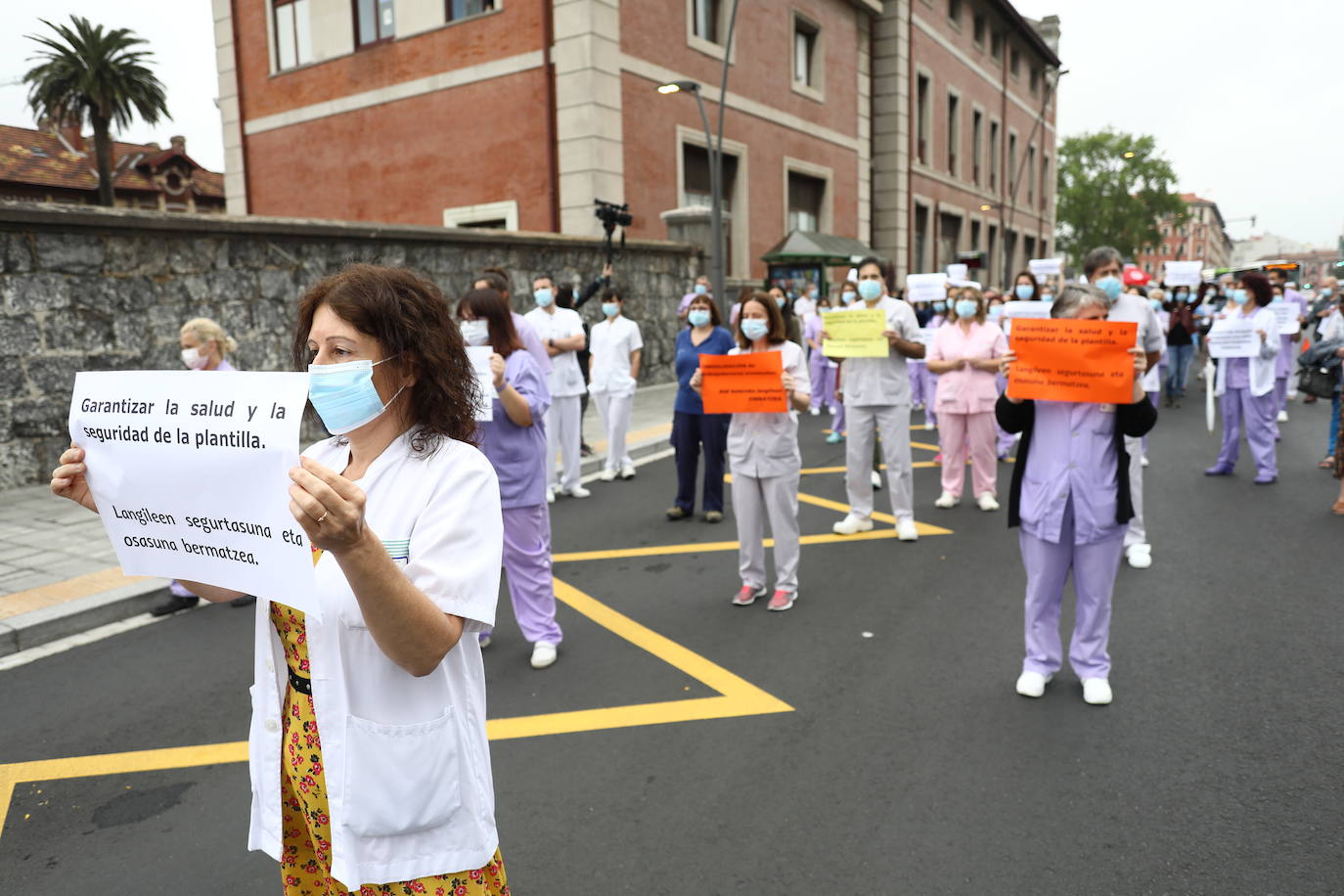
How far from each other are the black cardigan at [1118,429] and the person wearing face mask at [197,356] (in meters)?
4.42

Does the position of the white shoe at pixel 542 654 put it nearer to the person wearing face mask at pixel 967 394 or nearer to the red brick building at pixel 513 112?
the person wearing face mask at pixel 967 394

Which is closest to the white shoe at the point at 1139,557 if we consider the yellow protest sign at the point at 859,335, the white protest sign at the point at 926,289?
the yellow protest sign at the point at 859,335

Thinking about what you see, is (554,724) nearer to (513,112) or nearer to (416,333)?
(416,333)

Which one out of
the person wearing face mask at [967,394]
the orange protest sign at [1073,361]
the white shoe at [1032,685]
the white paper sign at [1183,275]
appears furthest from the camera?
the white paper sign at [1183,275]

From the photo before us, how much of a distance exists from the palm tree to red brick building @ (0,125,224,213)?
4.66 ft

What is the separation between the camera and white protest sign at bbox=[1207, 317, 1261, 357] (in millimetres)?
8922

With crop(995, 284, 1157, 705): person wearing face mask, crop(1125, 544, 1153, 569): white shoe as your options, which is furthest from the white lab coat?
crop(1125, 544, 1153, 569): white shoe

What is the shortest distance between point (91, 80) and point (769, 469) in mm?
43448

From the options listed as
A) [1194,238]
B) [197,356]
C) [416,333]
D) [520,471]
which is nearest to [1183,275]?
[520,471]

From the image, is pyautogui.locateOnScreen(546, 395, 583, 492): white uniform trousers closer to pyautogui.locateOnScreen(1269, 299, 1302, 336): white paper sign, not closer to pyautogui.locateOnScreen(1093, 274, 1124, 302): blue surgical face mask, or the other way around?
pyautogui.locateOnScreen(1093, 274, 1124, 302): blue surgical face mask

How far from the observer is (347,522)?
1.41 meters

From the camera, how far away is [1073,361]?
4027 millimetres

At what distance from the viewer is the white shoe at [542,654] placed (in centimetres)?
477

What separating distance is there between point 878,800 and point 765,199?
21795mm
